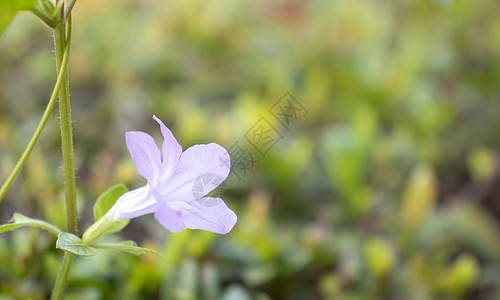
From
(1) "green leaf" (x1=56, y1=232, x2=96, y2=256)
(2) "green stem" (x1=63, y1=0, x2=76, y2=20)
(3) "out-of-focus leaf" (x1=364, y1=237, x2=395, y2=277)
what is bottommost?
(1) "green leaf" (x1=56, y1=232, x2=96, y2=256)

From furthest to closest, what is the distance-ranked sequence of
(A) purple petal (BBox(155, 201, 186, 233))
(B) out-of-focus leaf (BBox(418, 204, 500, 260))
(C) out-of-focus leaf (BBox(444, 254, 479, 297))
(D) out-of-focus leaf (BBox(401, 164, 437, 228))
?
1. (B) out-of-focus leaf (BBox(418, 204, 500, 260))
2. (D) out-of-focus leaf (BBox(401, 164, 437, 228))
3. (C) out-of-focus leaf (BBox(444, 254, 479, 297))
4. (A) purple petal (BBox(155, 201, 186, 233))

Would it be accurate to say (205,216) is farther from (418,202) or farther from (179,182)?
(418,202)

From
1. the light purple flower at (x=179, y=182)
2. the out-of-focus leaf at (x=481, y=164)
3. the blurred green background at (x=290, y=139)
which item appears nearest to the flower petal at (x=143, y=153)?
the light purple flower at (x=179, y=182)

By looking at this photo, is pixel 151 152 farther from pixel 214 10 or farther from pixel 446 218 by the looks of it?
pixel 214 10

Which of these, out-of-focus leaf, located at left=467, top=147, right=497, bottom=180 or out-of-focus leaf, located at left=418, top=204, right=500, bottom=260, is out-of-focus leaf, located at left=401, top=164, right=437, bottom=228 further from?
out-of-focus leaf, located at left=467, top=147, right=497, bottom=180

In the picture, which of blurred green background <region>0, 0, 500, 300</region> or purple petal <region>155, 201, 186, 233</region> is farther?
blurred green background <region>0, 0, 500, 300</region>

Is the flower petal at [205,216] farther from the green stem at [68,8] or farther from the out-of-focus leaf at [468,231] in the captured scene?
the out-of-focus leaf at [468,231]

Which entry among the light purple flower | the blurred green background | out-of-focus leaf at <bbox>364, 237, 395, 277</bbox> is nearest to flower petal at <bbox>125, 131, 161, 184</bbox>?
the light purple flower

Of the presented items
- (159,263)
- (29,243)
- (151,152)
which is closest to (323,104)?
(159,263)
